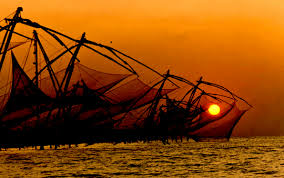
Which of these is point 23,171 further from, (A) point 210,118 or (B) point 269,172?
(A) point 210,118

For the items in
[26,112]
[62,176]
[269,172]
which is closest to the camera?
[62,176]

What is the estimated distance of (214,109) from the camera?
214 ft

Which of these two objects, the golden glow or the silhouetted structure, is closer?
the silhouetted structure

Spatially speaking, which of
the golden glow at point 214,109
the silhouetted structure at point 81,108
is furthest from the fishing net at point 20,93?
the golden glow at point 214,109

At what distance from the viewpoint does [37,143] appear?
46719 millimetres

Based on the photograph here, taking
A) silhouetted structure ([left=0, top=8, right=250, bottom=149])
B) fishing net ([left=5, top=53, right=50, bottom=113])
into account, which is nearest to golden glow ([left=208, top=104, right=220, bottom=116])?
silhouetted structure ([left=0, top=8, right=250, bottom=149])

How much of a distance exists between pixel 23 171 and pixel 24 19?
8.14m

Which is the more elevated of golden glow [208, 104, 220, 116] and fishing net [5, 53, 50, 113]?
golden glow [208, 104, 220, 116]

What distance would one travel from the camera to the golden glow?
64.4m

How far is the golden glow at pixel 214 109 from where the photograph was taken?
211ft

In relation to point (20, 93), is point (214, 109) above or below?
above

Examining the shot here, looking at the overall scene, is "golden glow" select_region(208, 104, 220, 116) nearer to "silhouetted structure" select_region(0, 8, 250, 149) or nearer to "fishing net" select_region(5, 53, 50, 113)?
"silhouetted structure" select_region(0, 8, 250, 149)

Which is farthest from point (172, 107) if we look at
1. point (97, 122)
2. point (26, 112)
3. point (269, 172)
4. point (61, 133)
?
point (269, 172)

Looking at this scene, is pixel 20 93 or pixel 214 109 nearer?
pixel 20 93
